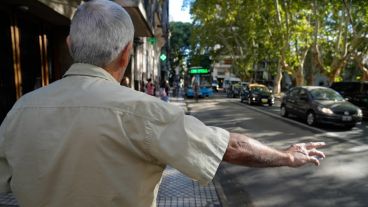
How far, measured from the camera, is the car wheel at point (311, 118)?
41.3ft

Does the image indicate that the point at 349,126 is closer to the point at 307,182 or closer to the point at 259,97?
the point at 307,182

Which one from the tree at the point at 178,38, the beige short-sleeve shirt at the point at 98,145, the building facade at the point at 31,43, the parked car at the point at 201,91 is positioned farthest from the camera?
the tree at the point at 178,38

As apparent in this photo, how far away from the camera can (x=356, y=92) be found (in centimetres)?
1684

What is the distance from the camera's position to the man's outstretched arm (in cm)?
142

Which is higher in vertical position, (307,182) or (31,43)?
(31,43)

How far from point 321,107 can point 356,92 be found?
5.91 m

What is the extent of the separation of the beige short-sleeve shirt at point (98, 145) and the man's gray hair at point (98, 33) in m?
0.12

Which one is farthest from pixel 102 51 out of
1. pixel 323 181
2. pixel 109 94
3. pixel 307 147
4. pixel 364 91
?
pixel 364 91

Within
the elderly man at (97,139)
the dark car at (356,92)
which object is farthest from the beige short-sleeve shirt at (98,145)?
the dark car at (356,92)

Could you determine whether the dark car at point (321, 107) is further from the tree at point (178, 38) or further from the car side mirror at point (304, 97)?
the tree at point (178, 38)

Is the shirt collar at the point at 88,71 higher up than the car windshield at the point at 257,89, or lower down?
higher up

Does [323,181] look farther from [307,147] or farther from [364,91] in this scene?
[364,91]

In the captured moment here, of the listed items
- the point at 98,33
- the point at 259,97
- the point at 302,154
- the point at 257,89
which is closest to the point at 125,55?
the point at 98,33

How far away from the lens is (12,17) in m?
7.27
